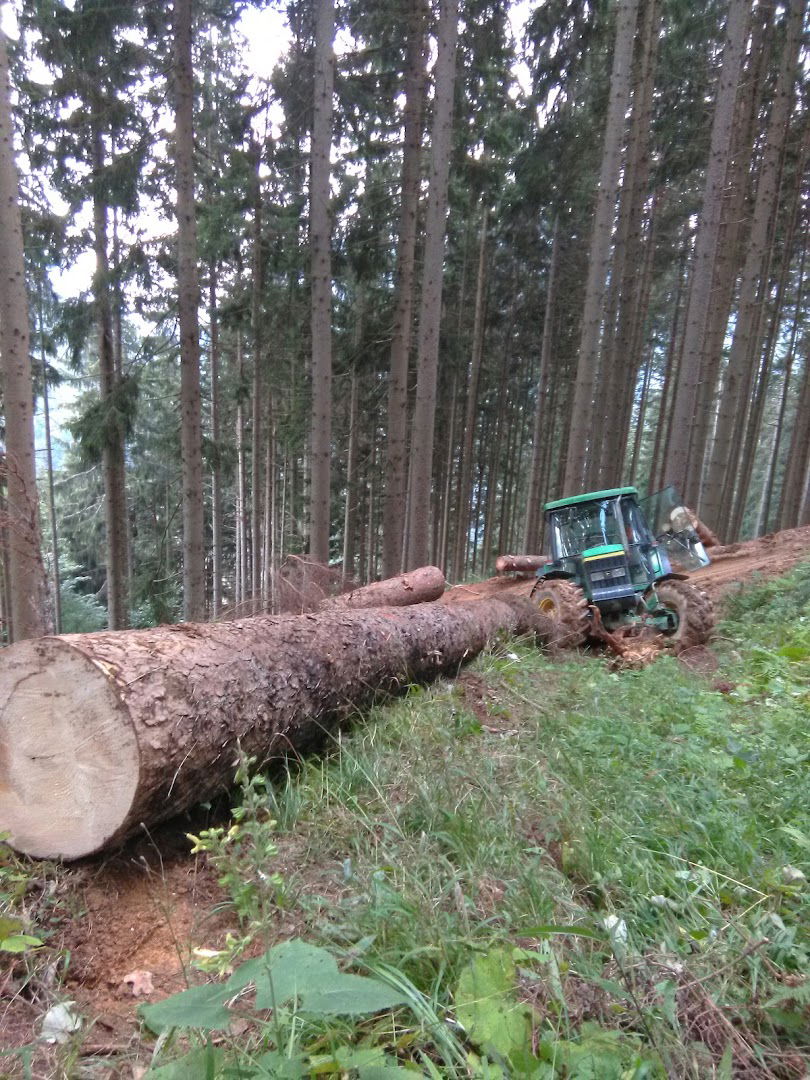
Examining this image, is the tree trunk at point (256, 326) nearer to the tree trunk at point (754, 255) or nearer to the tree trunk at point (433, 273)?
the tree trunk at point (433, 273)

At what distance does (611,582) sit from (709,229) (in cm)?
740

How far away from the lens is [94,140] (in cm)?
1360

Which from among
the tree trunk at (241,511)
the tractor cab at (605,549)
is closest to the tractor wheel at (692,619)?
the tractor cab at (605,549)

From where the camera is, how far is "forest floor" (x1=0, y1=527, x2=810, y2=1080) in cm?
192

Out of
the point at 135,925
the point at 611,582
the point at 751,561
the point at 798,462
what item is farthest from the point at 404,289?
the point at 798,462

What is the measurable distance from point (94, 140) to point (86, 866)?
15.9 m

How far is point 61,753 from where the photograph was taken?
2.74 m

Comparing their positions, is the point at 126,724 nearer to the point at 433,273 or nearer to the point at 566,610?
the point at 566,610

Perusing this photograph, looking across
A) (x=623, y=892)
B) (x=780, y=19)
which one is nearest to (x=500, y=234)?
(x=780, y=19)

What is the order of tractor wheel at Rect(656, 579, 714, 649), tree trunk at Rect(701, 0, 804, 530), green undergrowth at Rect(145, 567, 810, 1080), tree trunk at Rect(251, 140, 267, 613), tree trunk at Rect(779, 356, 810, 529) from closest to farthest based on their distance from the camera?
green undergrowth at Rect(145, 567, 810, 1080), tractor wheel at Rect(656, 579, 714, 649), tree trunk at Rect(701, 0, 804, 530), tree trunk at Rect(251, 140, 267, 613), tree trunk at Rect(779, 356, 810, 529)

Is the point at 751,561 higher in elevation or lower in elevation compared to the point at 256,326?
lower

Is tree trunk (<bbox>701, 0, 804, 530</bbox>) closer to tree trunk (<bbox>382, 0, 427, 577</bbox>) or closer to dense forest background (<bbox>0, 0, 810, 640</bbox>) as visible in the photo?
dense forest background (<bbox>0, 0, 810, 640</bbox>)

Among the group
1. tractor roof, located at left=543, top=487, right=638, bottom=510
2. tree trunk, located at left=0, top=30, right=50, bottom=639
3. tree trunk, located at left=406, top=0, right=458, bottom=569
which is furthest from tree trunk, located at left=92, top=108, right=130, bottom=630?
tractor roof, located at left=543, top=487, right=638, bottom=510

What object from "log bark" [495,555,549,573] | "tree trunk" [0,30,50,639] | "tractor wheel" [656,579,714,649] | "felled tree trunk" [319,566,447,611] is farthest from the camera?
"log bark" [495,555,549,573]
